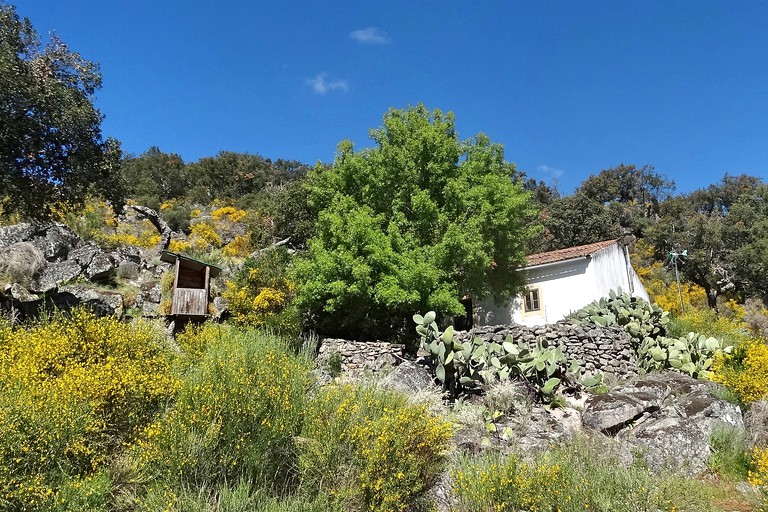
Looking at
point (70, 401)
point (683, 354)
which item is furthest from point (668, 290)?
point (70, 401)

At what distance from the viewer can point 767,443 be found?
30.5 feet

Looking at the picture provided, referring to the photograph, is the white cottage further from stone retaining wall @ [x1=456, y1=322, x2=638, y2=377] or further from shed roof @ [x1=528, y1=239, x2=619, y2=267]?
stone retaining wall @ [x1=456, y1=322, x2=638, y2=377]

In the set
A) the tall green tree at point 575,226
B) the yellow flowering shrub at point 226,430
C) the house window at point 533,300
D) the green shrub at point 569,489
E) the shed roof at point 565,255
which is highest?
the tall green tree at point 575,226

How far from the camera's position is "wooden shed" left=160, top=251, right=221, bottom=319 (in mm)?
18406

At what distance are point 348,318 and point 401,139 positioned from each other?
23.9 ft

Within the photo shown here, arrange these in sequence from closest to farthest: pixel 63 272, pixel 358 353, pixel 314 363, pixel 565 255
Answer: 1. pixel 314 363
2. pixel 358 353
3. pixel 63 272
4. pixel 565 255

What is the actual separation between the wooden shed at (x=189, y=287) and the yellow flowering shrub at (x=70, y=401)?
30.3 feet

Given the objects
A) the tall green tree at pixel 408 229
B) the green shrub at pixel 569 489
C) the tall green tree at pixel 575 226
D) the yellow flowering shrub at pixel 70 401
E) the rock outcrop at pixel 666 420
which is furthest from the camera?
the tall green tree at pixel 575 226

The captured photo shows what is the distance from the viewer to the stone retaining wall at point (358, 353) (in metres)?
14.5

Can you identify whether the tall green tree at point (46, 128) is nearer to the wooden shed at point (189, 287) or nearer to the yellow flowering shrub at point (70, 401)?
the wooden shed at point (189, 287)

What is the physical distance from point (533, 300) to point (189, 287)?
14.9m

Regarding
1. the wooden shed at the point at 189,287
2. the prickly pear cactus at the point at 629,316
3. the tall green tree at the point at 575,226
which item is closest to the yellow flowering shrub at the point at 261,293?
the wooden shed at the point at 189,287

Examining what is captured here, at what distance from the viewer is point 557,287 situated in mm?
22438

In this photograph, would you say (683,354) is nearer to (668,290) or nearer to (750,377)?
(750,377)
